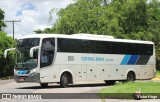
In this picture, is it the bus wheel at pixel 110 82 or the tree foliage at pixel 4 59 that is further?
the tree foliage at pixel 4 59

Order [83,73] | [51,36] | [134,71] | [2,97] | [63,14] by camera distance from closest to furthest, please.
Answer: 1. [2,97]
2. [51,36]
3. [83,73]
4. [134,71]
5. [63,14]

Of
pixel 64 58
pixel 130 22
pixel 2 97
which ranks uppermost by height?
pixel 130 22

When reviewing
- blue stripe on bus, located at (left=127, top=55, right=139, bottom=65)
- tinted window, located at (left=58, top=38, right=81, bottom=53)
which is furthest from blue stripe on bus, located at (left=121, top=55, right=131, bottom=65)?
tinted window, located at (left=58, top=38, right=81, bottom=53)

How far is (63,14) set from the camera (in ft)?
163

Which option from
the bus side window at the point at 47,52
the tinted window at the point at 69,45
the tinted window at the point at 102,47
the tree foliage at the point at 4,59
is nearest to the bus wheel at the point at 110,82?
the tinted window at the point at 102,47

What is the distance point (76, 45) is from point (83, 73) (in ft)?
7.00

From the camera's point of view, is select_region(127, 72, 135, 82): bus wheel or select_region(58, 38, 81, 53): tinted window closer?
select_region(58, 38, 81, 53): tinted window

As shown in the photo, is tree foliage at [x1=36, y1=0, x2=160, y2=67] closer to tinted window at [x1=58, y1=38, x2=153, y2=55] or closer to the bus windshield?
tinted window at [x1=58, y1=38, x2=153, y2=55]

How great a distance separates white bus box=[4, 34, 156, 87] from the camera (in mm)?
26234

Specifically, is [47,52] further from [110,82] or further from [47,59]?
[110,82]

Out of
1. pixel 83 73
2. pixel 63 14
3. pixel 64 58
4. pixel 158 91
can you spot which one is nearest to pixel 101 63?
pixel 83 73

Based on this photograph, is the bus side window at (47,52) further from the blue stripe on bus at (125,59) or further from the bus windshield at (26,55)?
the blue stripe on bus at (125,59)

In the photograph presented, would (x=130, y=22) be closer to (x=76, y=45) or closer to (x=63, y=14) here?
(x=63, y=14)

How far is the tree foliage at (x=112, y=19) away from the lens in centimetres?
4816
